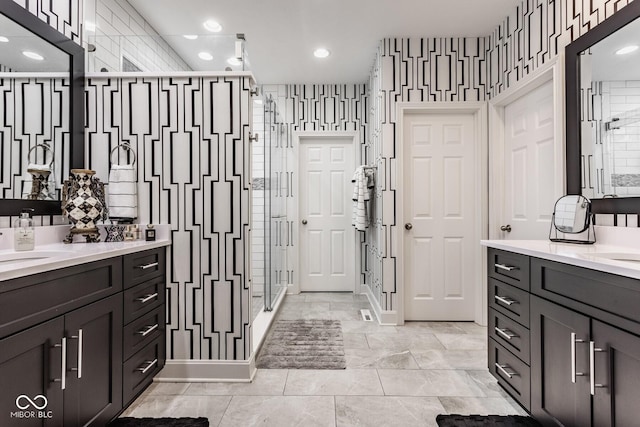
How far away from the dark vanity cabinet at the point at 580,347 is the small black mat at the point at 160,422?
154 cm

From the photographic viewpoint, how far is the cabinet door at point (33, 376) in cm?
99

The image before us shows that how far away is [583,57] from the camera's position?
1.91m

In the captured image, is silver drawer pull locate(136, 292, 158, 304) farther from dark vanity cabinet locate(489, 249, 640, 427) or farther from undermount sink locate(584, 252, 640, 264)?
undermount sink locate(584, 252, 640, 264)

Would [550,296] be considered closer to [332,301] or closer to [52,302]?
[52,302]

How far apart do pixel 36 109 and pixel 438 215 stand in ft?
9.94

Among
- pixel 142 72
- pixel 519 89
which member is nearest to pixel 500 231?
pixel 519 89

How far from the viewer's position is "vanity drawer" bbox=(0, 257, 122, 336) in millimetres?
1007

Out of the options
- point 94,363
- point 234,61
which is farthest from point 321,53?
point 94,363

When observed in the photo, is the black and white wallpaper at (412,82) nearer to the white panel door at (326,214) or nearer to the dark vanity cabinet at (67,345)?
the white panel door at (326,214)

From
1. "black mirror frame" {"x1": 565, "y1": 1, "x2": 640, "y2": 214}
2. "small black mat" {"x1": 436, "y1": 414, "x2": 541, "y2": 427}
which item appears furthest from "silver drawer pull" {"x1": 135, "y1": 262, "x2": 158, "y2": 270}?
"black mirror frame" {"x1": 565, "y1": 1, "x2": 640, "y2": 214}

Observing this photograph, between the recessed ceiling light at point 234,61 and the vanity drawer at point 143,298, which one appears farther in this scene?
the recessed ceiling light at point 234,61

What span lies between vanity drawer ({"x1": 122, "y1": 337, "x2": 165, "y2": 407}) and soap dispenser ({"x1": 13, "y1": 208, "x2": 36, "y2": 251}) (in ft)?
2.30

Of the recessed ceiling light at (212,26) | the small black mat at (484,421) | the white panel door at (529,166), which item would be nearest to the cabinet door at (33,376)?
the small black mat at (484,421)

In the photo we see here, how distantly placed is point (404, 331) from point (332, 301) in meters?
1.17
